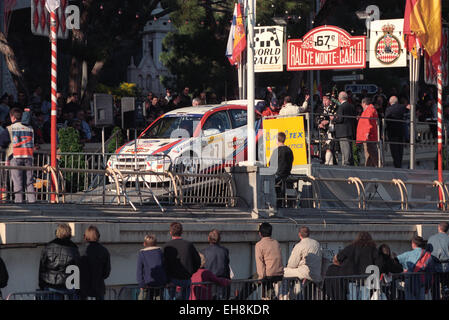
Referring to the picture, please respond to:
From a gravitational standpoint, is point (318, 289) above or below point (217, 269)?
below

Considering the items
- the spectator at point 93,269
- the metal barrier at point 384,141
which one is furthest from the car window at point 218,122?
the spectator at point 93,269

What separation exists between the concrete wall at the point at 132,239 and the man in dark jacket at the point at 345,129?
3.66m

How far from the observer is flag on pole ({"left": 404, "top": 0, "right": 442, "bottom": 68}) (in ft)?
81.2

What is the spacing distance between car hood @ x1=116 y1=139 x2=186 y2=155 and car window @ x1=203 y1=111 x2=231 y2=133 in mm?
1497

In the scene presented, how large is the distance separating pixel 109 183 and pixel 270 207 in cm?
277

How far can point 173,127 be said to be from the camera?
23859mm

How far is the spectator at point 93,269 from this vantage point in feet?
44.7

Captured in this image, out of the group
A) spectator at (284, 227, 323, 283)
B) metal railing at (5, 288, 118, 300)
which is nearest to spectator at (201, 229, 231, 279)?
spectator at (284, 227, 323, 283)

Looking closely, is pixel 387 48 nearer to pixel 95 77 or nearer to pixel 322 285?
pixel 95 77

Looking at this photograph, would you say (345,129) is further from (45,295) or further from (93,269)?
(45,295)

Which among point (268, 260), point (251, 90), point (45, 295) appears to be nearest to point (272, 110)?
point (251, 90)

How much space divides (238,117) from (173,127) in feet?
5.24

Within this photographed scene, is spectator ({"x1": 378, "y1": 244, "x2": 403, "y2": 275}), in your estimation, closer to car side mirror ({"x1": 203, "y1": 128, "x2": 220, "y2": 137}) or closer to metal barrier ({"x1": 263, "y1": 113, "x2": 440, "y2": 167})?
metal barrier ({"x1": 263, "y1": 113, "x2": 440, "y2": 167})
